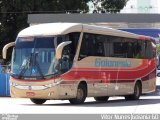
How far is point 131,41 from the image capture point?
26328mm

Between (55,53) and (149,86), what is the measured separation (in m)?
9.60

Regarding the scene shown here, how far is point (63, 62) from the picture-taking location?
20531mm

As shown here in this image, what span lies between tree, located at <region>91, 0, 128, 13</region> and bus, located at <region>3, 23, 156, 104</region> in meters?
33.5

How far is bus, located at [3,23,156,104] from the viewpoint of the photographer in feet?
66.7

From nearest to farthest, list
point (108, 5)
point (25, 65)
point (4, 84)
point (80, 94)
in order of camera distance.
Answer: point (25, 65) < point (80, 94) < point (4, 84) < point (108, 5)

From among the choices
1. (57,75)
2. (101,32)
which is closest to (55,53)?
(57,75)

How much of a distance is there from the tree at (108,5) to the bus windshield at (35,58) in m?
37.0

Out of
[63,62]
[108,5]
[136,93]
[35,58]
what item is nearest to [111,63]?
[136,93]

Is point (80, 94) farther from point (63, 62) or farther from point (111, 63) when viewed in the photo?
point (111, 63)

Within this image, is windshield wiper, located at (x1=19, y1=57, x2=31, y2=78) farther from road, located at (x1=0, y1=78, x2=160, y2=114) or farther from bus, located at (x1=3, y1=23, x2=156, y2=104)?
road, located at (x1=0, y1=78, x2=160, y2=114)

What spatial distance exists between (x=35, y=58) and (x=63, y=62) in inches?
44.1

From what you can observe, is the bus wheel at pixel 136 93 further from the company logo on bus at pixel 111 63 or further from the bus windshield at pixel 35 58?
the bus windshield at pixel 35 58

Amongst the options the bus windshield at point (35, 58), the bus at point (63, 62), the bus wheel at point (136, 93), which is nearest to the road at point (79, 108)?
the bus at point (63, 62)

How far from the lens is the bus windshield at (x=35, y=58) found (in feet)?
66.8
